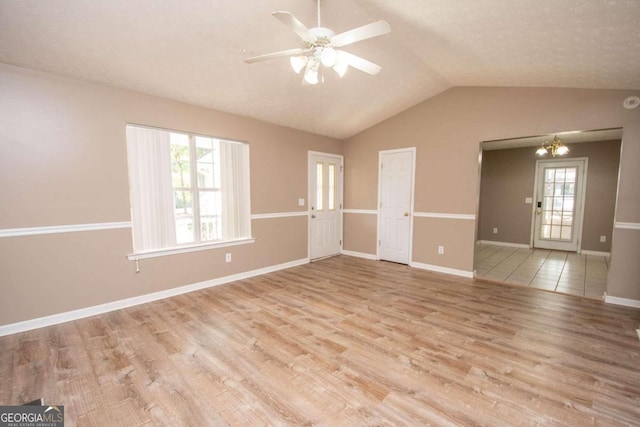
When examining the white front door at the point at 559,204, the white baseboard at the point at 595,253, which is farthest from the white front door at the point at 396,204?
the white baseboard at the point at 595,253

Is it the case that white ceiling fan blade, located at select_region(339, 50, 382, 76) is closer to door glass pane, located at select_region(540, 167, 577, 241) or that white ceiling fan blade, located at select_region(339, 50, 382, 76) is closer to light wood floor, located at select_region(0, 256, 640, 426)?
light wood floor, located at select_region(0, 256, 640, 426)

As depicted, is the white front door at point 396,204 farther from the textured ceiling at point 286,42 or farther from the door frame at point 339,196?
the textured ceiling at point 286,42

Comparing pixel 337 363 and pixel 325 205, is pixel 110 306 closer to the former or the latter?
pixel 337 363

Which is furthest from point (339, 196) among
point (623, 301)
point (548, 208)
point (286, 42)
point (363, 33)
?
point (548, 208)

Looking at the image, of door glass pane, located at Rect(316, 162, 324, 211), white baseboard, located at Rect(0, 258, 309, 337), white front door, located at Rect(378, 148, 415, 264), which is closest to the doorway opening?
white front door, located at Rect(378, 148, 415, 264)

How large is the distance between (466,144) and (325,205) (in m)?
2.74

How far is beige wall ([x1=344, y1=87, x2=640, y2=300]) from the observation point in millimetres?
3260

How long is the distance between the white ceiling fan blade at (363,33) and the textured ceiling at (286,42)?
760mm

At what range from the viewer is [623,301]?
10.9ft

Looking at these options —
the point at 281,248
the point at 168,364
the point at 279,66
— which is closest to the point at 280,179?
the point at 281,248

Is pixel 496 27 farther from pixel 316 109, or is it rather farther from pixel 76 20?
pixel 76 20

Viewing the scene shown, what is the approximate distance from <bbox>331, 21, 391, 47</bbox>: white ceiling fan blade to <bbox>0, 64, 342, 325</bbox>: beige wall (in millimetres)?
2465

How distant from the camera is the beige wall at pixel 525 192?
5691 millimetres

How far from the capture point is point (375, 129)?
539 cm
